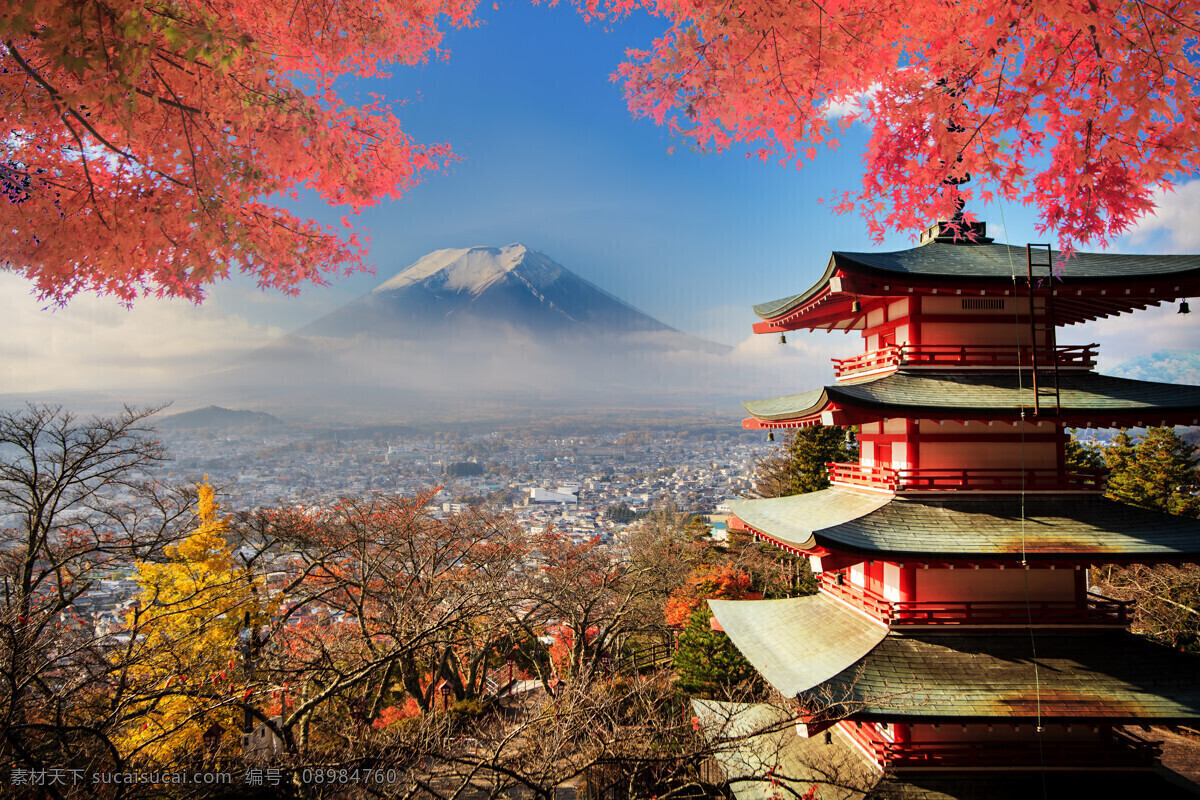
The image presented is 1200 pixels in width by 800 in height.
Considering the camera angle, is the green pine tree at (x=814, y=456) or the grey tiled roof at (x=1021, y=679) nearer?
the grey tiled roof at (x=1021, y=679)

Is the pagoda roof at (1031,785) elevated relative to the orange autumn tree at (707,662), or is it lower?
elevated

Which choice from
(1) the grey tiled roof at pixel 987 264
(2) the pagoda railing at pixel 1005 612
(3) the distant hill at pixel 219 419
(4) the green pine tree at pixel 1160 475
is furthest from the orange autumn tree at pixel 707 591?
(3) the distant hill at pixel 219 419

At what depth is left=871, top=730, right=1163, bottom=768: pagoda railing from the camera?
495 cm

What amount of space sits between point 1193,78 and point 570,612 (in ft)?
35.9

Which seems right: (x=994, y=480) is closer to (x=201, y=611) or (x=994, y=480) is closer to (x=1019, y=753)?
(x=1019, y=753)

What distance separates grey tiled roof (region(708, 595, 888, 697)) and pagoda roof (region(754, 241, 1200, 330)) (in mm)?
3330

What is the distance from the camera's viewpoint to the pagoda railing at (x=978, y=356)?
5359mm

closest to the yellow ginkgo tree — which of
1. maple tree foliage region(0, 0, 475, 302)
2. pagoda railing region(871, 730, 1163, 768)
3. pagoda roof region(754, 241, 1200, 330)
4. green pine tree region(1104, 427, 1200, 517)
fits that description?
maple tree foliage region(0, 0, 475, 302)

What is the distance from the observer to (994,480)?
5293mm

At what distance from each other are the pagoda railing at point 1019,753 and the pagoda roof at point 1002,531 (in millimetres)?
1803

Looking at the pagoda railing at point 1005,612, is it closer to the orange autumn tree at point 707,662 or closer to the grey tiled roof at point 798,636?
the grey tiled roof at point 798,636

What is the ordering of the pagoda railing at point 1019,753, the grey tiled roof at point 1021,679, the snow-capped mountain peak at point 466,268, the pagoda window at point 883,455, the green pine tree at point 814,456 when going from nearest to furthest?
the grey tiled roof at point 1021,679 < the pagoda railing at point 1019,753 < the pagoda window at point 883,455 < the green pine tree at point 814,456 < the snow-capped mountain peak at point 466,268

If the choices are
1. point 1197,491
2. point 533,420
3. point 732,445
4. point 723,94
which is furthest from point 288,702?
point 732,445

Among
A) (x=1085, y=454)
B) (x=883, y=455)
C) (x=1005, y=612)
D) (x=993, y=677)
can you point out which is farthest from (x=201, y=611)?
(x=1085, y=454)
